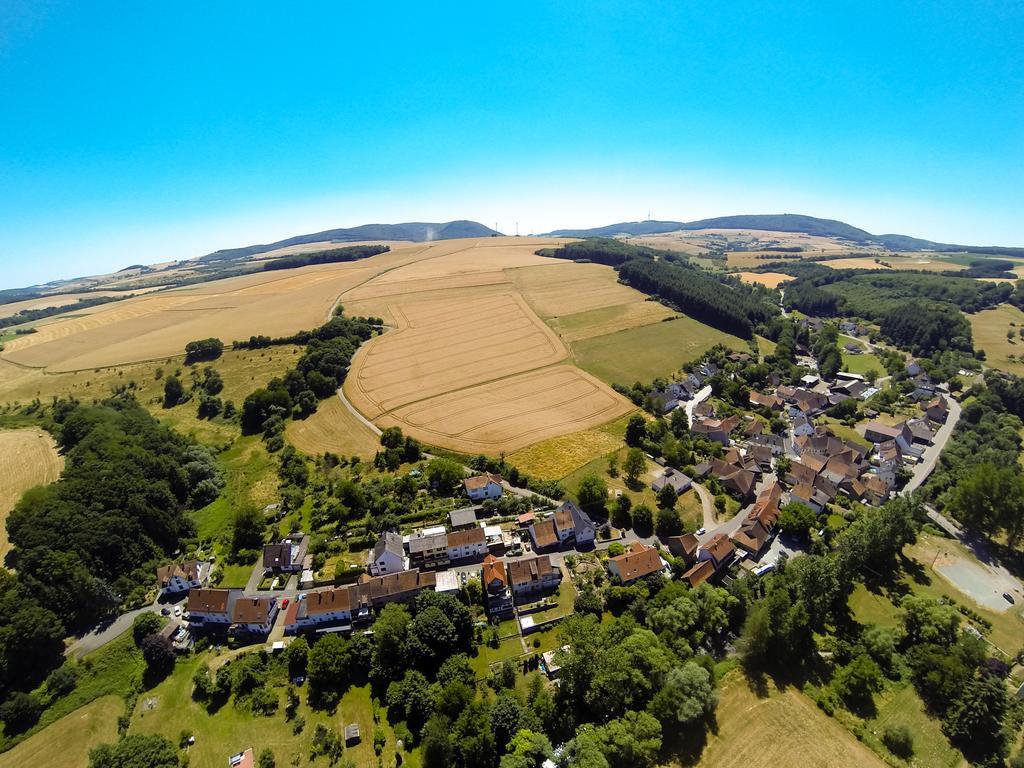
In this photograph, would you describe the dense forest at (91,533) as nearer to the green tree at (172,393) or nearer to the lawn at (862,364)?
the green tree at (172,393)

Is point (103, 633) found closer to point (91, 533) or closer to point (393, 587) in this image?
point (91, 533)

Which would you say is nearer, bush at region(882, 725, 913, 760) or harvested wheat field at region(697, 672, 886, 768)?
harvested wheat field at region(697, 672, 886, 768)

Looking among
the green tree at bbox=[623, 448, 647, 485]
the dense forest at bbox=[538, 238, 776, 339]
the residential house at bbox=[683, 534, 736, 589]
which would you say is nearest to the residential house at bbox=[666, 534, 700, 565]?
the residential house at bbox=[683, 534, 736, 589]

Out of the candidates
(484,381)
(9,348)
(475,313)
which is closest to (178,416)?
(484,381)

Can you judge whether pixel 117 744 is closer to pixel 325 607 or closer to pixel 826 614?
pixel 325 607

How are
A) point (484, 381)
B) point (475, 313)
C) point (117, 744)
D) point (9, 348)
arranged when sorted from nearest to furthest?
point (117, 744), point (484, 381), point (9, 348), point (475, 313)

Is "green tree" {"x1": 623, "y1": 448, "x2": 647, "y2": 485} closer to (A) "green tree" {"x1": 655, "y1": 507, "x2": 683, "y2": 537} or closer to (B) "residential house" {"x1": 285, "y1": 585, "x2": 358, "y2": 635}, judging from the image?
(A) "green tree" {"x1": 655, "y1": 507, "x2": 683, "y2": 537}

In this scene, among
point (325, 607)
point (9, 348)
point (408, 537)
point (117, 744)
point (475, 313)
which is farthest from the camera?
point (475, 313)
